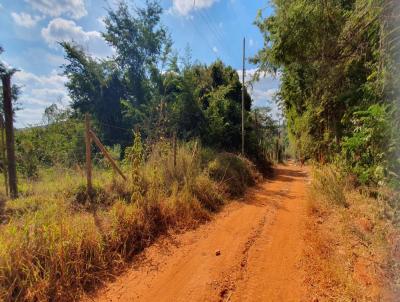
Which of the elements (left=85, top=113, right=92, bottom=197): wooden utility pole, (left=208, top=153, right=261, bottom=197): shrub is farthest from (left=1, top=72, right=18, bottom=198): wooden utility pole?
(left=208, top=153, right=261, bottom=197): shrub

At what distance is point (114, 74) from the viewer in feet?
59.6

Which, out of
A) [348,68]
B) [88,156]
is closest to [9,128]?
[88,156]

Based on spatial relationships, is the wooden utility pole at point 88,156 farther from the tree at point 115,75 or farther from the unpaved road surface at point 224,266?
the tree at point 115,75

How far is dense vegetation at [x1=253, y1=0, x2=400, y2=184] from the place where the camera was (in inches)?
171

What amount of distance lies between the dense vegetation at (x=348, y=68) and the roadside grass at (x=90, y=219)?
3.75 m

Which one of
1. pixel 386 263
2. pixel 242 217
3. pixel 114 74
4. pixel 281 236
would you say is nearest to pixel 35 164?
pixel 242 217

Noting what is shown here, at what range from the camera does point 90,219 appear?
408 centimetres

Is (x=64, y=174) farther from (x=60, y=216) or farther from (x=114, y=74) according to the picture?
(x=114, y=74)

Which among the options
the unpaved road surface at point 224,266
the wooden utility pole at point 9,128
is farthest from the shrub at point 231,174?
the wooden utility pole at point 9,128

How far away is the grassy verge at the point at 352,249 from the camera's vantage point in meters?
2.93

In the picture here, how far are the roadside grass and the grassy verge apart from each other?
8.29 ft

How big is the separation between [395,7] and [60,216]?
21.1 feet

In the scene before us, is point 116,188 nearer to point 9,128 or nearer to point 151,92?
point 9,128

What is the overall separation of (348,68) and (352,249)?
482 cm
